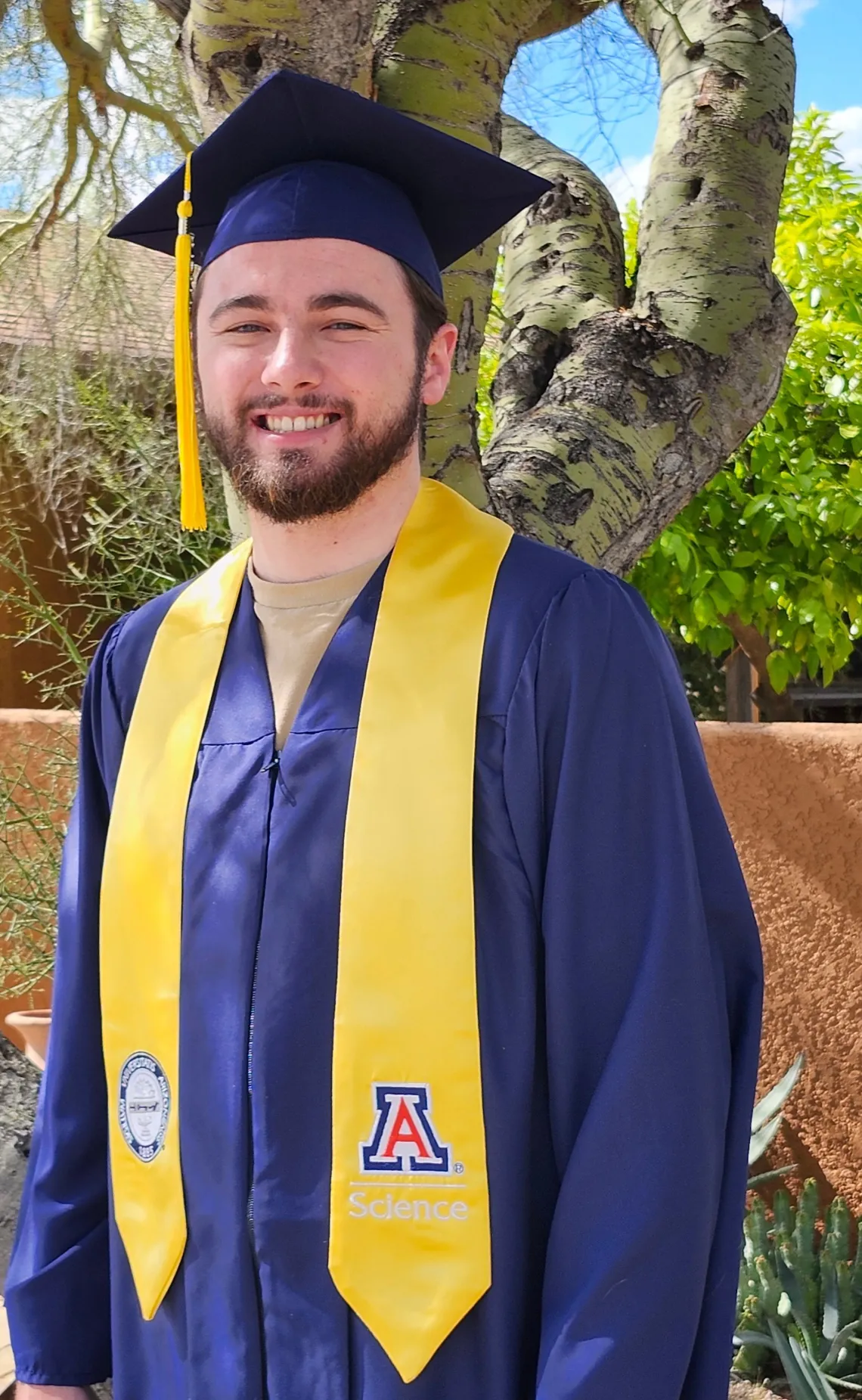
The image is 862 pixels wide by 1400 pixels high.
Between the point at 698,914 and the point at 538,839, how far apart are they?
0.19 meters

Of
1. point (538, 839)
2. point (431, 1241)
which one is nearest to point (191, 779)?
point (538, 839)

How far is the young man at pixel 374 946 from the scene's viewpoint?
1403 millimetres

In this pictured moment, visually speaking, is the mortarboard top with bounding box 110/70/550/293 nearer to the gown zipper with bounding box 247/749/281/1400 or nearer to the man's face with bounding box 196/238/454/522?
the man's face with bounding box 196/238/454/522

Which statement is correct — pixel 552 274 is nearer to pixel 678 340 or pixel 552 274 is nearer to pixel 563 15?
pixel 678 340

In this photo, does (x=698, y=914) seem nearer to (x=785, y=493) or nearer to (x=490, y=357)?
(x=785, y=493)

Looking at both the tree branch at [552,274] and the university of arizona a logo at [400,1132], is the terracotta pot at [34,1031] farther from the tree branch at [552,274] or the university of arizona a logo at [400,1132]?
the university of arizona a logo at [400,1132]

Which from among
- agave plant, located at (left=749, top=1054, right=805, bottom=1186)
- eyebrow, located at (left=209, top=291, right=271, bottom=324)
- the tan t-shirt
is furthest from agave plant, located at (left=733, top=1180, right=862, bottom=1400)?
eyebrow, located at (left=209, top=291, right=271, bottom=324)

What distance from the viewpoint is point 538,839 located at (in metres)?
1.47

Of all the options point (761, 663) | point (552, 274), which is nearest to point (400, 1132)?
point (552, 274)

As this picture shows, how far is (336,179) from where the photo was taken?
174 cm

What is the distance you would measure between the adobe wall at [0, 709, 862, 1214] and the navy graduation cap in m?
2.23

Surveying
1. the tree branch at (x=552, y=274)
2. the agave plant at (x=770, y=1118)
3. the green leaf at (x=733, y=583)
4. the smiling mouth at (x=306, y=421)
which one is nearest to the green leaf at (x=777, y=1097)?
the agave plant at (x=770, y=1118)

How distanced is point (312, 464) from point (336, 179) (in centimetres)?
40

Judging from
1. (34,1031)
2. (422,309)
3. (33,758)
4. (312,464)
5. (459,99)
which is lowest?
(34,1031)
